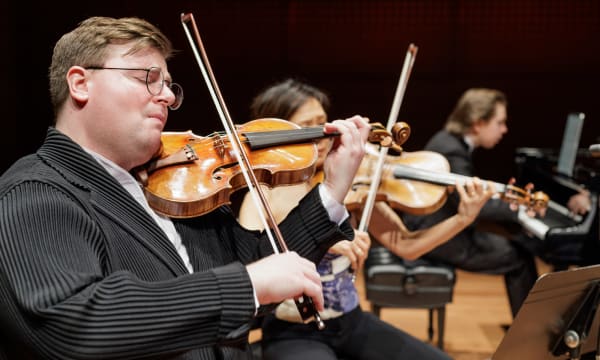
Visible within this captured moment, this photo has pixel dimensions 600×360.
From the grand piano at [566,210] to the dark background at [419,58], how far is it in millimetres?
1428

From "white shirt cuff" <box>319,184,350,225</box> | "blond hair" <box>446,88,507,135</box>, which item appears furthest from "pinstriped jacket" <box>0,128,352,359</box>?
"blond hair" <box>446,88,507,135</box>

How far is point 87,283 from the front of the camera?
1.01m

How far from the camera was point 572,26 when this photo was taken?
17.2 feet

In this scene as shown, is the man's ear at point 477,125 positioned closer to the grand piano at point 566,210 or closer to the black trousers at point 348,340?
the grand piano at point 566,210

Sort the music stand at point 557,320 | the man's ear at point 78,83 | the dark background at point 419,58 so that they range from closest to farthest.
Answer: the man's ear at point 78,83 < the music stand at point 557,320 < the dark background at point 419,58

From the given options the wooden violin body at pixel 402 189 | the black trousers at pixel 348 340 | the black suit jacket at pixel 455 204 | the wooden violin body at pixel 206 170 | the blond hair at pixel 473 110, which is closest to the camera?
the wooden violin body at pixel 206 170

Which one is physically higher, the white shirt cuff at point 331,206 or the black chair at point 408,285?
the white shirt cuff at point 331,206

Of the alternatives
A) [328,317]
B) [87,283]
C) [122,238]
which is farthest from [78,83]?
[328,317]

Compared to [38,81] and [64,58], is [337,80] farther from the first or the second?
A: [64,58]

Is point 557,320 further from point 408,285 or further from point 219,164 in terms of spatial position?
point 408,285

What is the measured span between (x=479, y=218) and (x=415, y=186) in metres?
1.43

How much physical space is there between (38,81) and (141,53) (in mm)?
4071

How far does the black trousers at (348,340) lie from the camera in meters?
1.83

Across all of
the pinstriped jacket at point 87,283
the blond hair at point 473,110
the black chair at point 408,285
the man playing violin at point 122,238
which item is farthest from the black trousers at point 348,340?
the blond hair at point 473,110
